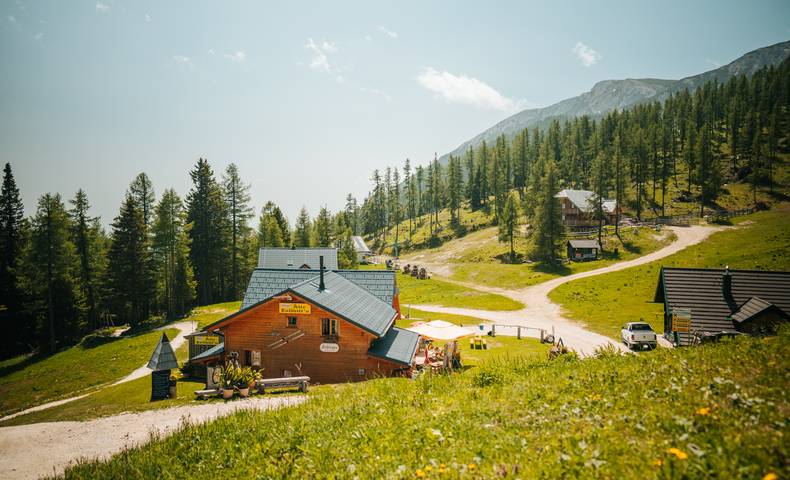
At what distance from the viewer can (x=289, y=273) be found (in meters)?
29.7

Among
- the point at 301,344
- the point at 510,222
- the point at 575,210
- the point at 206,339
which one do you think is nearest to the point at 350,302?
the point at 301,344

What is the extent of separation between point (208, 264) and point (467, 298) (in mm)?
42219

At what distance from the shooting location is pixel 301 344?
73.6 ft

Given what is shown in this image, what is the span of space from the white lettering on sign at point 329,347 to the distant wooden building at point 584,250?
5912 cm

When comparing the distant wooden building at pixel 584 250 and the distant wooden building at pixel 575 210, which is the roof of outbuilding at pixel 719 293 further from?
the distant wooden building at pixel 575 210

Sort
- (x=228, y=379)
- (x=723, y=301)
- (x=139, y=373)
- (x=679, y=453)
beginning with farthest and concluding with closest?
(x=139, y=373) < (x=723, y=301) < (x=228, y=379) < (x=679, y=453)

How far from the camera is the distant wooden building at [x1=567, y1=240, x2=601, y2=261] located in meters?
67.2

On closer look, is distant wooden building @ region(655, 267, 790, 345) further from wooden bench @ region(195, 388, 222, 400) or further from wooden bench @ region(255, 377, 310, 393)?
wooden bench @ region(195, 388, 222, 400)

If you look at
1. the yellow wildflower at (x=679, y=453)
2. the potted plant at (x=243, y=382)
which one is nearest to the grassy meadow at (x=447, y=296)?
the potted plant at (x=243, y=382)

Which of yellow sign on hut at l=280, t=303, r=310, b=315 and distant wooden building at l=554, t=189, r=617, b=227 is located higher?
distant wooden building at l=554, t=189, r=617, b=227

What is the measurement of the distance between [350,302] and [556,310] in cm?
3224

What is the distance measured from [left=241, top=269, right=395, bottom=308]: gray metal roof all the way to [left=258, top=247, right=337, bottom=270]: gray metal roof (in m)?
14.4

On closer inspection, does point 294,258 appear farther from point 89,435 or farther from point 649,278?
point 649,278

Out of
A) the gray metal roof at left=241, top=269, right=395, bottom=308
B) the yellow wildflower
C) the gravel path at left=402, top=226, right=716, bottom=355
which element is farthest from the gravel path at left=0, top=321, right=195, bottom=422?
the yellow wildflower
